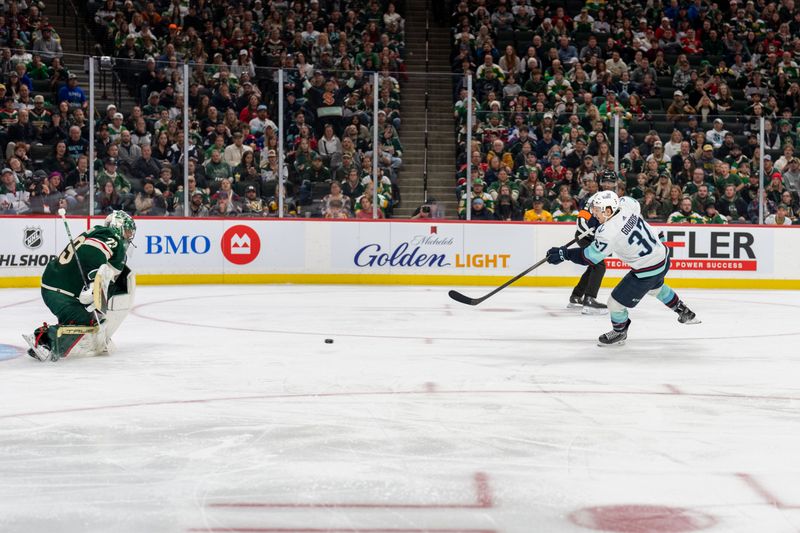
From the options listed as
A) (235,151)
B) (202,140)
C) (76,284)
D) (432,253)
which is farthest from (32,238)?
(76,284)

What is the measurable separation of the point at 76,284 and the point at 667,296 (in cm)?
436

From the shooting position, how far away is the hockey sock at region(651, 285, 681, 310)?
25.8ft

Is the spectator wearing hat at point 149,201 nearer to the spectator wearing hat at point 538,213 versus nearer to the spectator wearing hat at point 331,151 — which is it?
the spectator wearing hat at point 331,151

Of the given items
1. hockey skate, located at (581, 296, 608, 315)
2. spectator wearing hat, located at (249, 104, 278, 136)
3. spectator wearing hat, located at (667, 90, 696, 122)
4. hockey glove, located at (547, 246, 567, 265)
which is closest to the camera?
hockey glove, located at (547, 246, 567, 265)

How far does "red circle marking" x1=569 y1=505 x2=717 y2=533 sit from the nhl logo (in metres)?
10.5

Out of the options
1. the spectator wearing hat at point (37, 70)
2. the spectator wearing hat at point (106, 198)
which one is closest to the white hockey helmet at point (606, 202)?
the spectator wearing hat at point (106, 198)

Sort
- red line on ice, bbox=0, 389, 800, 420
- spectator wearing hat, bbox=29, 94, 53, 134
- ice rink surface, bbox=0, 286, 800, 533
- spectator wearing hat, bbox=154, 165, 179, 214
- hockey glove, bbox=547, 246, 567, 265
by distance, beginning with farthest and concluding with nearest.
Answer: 1. spectator wearing hat, bbox=154, 165, 179, 214
2. spectator wearing hat, bbox=29, 94, 53, 134
3. hockey glove, bbox=547, 246, 567, 265
4. red line on ice, bbox=0, 389, 800, 420
5. ice rink surface, bbox=0, 286, 800, 533

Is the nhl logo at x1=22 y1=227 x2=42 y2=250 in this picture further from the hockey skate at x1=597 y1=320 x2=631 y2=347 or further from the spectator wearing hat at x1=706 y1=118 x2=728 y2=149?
the spectator wearing hat at x1=706 y1=118 x2=728 y2=149

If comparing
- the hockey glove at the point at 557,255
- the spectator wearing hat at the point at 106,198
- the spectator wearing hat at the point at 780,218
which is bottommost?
the hockey glove at the point at 557,255

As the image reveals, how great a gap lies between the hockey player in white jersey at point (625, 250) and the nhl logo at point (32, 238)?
25.0 ft

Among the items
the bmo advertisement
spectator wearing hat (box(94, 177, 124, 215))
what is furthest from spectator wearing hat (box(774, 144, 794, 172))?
spectator wearing hat (box(94, 177, 124, 215))

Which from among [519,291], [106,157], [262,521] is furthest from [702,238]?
[262,521]

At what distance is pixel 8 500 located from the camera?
3244 mm

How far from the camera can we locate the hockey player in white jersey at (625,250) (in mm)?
7211
